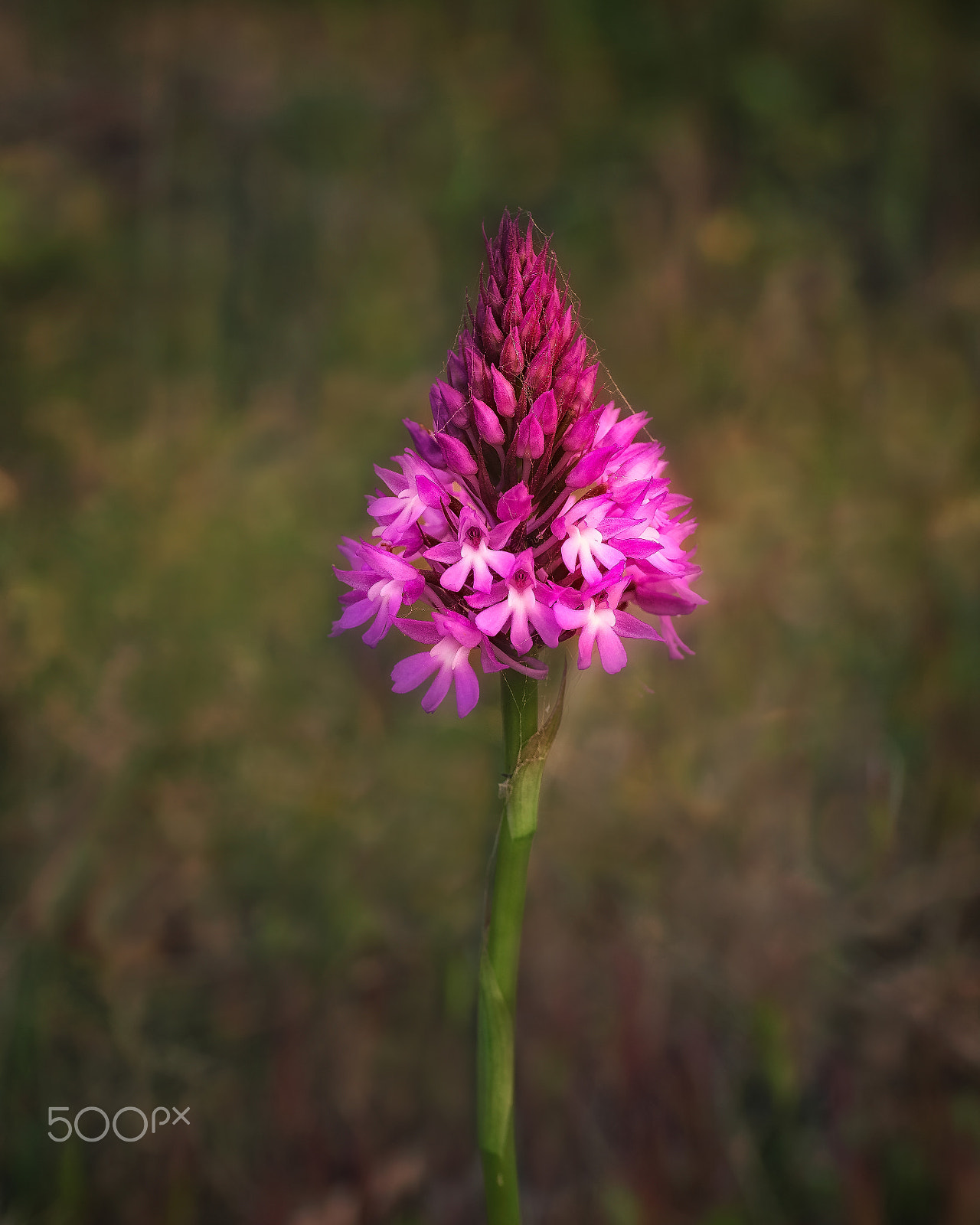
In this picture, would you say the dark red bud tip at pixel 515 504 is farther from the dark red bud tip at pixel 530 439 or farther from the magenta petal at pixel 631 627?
the magenta petal at pixel 631 627

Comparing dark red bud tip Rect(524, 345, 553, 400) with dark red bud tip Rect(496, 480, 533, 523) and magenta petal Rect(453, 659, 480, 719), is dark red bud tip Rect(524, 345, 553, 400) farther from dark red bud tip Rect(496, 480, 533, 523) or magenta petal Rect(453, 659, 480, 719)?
magenta petal Rect(453, 659, 480, 719)

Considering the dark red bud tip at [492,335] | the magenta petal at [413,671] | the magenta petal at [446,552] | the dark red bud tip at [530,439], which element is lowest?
the magenta petal at [413,671]

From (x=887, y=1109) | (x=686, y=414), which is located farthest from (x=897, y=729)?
(x=686, y=414)

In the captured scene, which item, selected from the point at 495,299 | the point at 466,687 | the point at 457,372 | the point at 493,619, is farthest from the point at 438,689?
the point at 495,299
